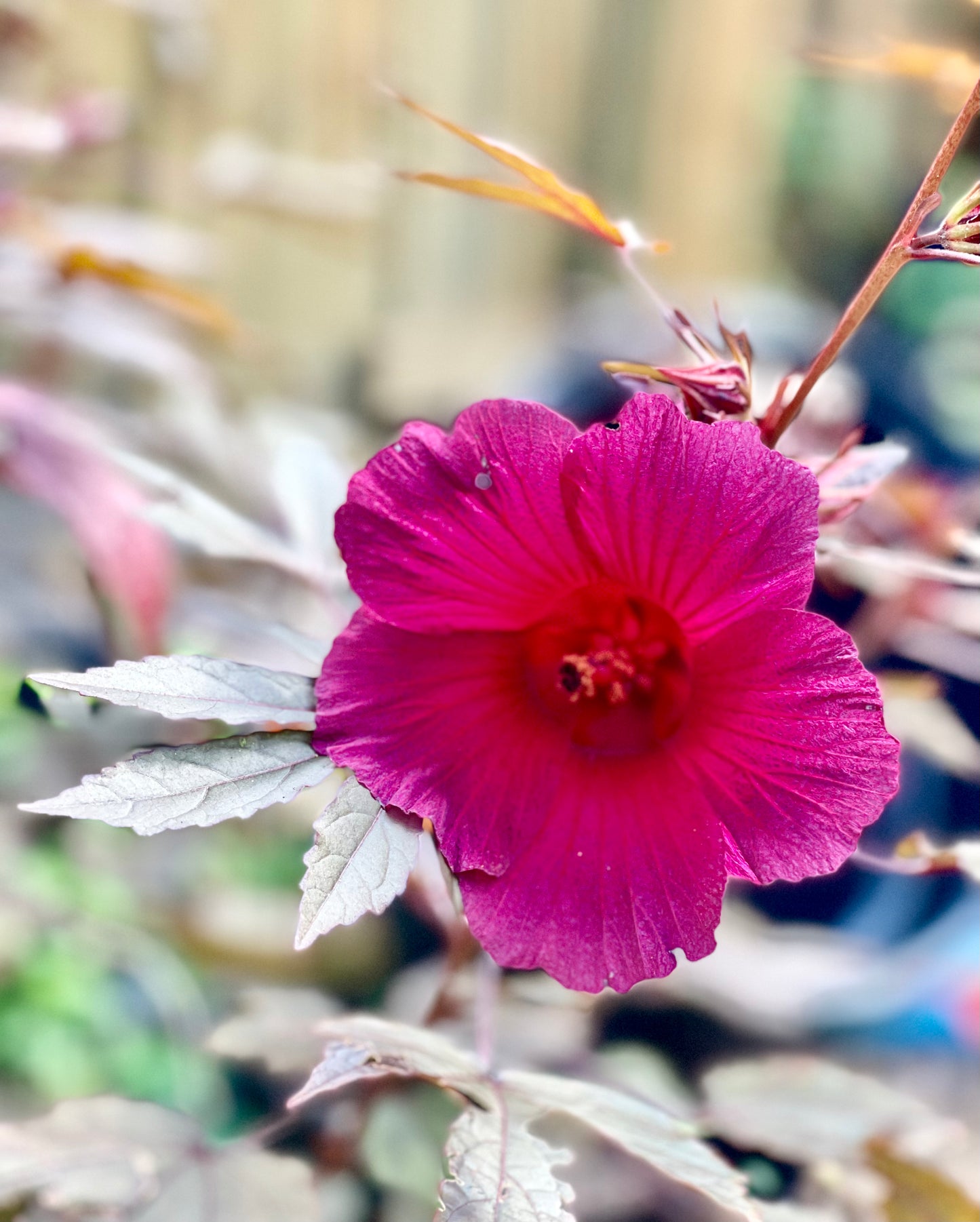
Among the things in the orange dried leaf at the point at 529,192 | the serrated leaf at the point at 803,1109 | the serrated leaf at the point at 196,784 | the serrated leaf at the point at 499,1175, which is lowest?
the serrated leaf at the point at 803,1109

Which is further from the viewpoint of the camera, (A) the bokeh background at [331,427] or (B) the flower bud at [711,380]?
(A) the bokeh background at [331,427]

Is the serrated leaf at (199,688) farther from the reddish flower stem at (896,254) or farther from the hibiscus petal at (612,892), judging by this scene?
the reddish flower stem at (896,254)

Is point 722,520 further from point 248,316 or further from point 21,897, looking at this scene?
point 248,316

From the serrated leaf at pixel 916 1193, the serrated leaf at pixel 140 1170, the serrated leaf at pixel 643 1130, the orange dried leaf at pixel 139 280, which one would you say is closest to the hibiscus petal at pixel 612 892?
the serrated leaf at pixel 643 1130

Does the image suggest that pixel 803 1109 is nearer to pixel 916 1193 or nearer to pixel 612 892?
pixel 916 1193

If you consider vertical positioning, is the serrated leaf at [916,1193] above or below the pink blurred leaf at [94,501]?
below

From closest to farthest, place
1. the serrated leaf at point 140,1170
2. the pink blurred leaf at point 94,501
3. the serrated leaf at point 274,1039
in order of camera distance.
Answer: the serrated leaf at point 140,1170
the serrated leaf at point 274,1039
the pink blurred leaf at point 94,501

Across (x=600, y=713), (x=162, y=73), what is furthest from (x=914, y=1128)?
(x=162, y=73)
